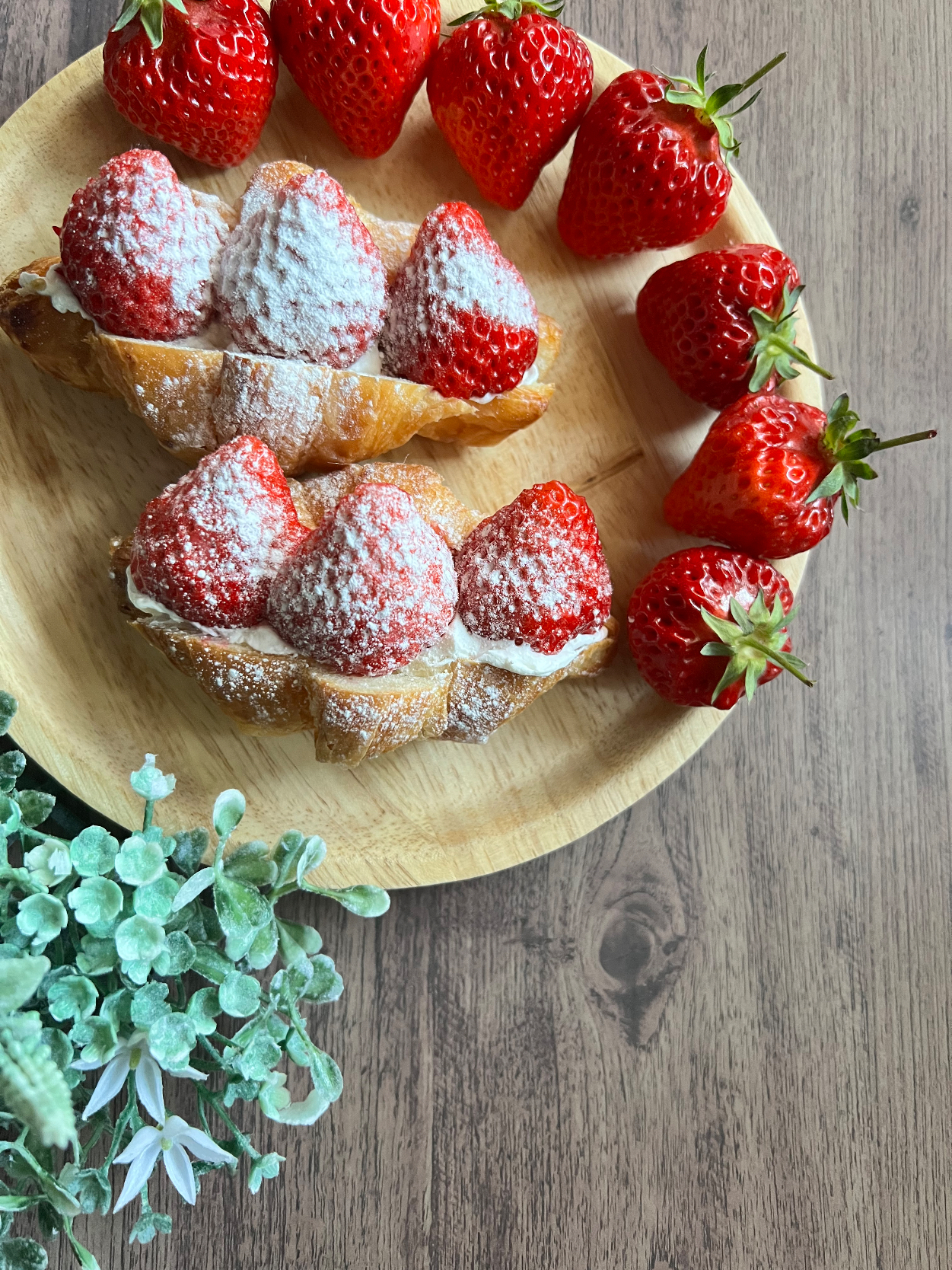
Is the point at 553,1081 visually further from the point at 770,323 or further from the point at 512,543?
the point at 770,323

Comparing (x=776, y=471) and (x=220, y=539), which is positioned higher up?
(x=220, y=539)

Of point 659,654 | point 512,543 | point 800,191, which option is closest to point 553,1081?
point 659,654

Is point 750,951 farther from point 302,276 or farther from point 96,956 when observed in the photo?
point 302,276

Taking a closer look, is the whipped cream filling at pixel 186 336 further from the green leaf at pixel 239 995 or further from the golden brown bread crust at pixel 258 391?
the green leaf at pixel 239 995

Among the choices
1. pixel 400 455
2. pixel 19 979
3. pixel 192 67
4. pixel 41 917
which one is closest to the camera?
pixel 19 979

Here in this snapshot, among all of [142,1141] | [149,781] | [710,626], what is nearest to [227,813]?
[149,781]

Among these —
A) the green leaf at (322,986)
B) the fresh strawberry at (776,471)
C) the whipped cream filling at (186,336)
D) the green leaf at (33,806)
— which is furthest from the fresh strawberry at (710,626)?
the green leaf at (33,806)
